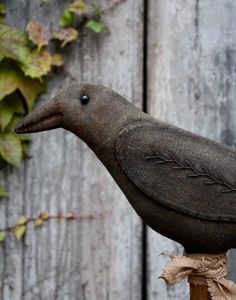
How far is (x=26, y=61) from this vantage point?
1331 millimetres

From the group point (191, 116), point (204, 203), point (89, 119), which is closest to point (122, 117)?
point (89, 119)

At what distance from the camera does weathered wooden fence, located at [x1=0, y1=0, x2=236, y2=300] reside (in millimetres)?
1323

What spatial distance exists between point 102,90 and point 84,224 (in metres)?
0.53

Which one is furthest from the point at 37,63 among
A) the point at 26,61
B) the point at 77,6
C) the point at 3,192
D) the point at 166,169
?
the point at 166,169

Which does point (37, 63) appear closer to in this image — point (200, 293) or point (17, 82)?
point (17, 82)

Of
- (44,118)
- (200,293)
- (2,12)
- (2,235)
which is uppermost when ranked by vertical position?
(2,12)

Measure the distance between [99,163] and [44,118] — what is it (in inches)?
17.7

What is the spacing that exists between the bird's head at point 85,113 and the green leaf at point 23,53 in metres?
0.43

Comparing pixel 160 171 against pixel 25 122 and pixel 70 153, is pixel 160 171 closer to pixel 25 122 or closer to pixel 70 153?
pixel 25 122

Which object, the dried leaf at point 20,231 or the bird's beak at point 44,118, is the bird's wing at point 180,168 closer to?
the bird's beak at point 44,118

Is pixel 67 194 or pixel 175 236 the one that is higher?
pixel 67 194

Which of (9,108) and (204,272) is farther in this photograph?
(9,108)

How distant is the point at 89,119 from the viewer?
88 centimetres

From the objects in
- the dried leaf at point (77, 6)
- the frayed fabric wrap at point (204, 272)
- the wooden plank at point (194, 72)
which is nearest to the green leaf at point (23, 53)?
the dried leaf at point (77, 6)
